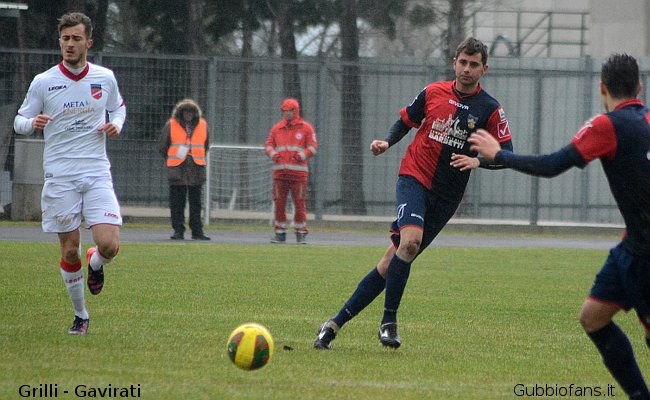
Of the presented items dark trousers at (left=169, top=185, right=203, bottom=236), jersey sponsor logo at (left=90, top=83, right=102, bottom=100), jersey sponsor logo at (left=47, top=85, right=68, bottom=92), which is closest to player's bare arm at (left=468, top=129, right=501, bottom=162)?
jersey sponsor logo at (left=90, top=83, right=102, bottom=100)

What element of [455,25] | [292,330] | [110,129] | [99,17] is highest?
[455,25]

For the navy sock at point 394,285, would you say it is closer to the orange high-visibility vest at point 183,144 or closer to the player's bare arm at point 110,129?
the player's bare arm at point 110,129

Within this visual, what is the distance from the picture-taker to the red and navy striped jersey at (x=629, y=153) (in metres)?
5.44

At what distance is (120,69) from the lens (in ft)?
72.1

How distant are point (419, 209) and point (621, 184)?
2.29m

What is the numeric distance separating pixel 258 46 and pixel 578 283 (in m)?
13.6

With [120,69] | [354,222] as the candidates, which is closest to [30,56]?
[120,69]

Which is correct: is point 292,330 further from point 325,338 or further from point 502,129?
point 502,129

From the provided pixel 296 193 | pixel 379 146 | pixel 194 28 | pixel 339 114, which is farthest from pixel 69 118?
pixel 194 28

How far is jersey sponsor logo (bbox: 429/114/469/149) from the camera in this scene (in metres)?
7.74

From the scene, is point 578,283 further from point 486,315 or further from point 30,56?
point 30,56

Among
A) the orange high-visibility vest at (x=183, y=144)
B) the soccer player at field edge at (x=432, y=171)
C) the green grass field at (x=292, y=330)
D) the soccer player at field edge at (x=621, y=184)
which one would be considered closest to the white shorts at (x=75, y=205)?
the green grass field at (x=292, y=330)

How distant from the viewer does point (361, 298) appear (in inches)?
305

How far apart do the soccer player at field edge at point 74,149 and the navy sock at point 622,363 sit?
3772mm
